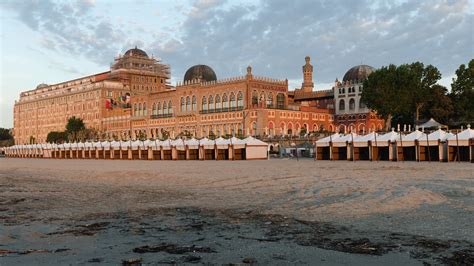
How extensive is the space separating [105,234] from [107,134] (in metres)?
119

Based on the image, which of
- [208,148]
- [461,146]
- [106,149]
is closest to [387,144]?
[461,146]

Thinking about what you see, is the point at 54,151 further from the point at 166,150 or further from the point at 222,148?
the point at 222,148

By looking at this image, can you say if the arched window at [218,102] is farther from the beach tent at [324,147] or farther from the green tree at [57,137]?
the beach tent at [324,147]

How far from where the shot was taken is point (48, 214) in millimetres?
12344

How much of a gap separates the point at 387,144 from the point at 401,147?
1156mm

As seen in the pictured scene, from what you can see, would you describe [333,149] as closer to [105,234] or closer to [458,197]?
[458,197]

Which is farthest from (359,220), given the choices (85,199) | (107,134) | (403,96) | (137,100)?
(107,134)

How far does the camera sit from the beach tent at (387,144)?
41812 millimetres

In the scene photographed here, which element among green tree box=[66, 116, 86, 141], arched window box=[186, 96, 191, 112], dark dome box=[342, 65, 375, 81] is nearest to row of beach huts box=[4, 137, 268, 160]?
arched window box=[186, 96, 191, 112]

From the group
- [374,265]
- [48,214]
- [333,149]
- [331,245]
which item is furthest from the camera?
[333,149]

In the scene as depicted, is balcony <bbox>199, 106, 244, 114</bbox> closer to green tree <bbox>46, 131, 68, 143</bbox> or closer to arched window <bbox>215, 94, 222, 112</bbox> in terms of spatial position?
arched window <bbox>215, 94, 222, 112</bbox>

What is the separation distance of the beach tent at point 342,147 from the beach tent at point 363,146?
58 cm

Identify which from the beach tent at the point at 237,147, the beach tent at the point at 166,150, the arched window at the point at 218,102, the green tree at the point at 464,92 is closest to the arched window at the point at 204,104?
the arched window at the point at 218,102

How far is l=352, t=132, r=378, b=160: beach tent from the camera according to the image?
4322cm
